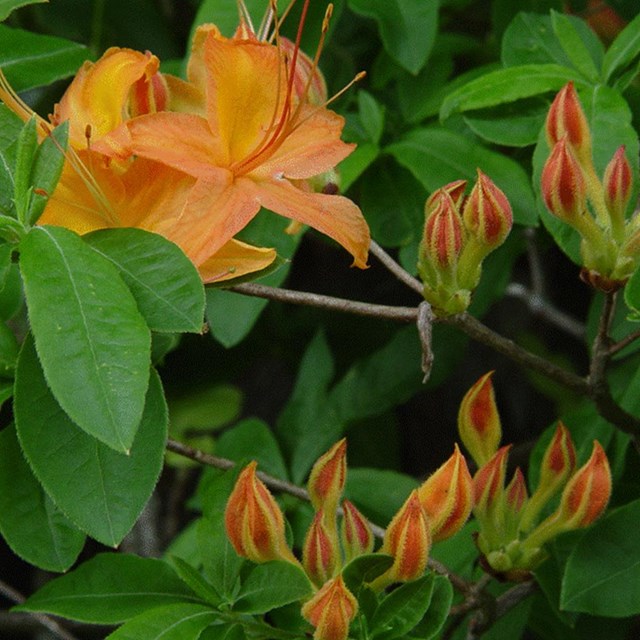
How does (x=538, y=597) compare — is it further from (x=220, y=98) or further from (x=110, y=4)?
(x=110, y=4)

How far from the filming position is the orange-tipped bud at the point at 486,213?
1.17 metres

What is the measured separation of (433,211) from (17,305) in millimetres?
522

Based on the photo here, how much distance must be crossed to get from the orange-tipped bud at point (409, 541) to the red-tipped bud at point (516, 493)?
22 centimetres

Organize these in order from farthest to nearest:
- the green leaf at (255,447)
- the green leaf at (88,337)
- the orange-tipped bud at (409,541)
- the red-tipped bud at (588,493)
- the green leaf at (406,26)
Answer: the green leaf at (255,447)
the green leaf at (406,26)
the red-tipped bud at (588,493)
the orange-tipped bud at (409,541)
the green leaf at (88,337)

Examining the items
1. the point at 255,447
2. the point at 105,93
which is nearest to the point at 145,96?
the point at 105,93

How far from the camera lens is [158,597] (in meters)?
1.28

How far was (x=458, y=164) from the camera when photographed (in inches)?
60.9

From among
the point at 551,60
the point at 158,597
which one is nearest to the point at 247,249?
the point at 158,597

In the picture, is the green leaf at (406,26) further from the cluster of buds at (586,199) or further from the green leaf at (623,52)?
the cluster of buds at (586,199)

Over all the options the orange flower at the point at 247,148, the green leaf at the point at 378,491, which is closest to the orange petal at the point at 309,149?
the orange flower at the point at 247,148

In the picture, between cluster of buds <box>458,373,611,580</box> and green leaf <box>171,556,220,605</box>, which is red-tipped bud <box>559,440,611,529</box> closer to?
cluster of buds <box>458,373,611,580</box>

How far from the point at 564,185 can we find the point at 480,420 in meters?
0.29

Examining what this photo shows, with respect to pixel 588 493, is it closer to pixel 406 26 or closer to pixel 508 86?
pixel 508 86

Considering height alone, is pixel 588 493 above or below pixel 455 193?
below
